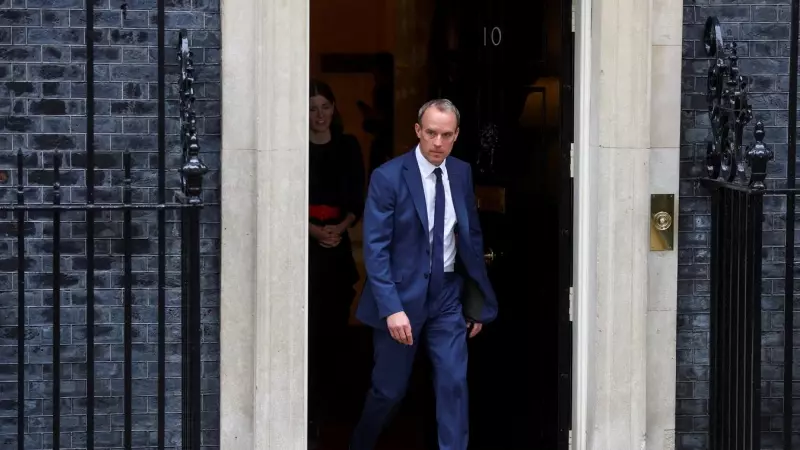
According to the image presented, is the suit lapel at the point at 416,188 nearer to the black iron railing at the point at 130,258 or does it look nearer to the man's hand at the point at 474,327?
the man's hand at the point at 474,327

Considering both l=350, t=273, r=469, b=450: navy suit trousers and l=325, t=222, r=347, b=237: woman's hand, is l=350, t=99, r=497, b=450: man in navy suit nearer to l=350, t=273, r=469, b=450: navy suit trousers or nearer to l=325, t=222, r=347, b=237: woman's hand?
l=350, t=273, r=469, b=450: navy suit trousers

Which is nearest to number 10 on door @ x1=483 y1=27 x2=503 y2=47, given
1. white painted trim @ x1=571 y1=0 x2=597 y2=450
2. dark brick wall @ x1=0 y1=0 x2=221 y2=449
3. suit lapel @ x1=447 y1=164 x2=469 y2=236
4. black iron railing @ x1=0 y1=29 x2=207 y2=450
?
white painted trim @ x1=571 y1=0 x2=597 y2=450

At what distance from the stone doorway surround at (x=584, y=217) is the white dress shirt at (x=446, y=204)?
54 cm

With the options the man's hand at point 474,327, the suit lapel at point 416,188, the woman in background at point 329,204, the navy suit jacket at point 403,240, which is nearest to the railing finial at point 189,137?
the navy suit jacket at point 403,240

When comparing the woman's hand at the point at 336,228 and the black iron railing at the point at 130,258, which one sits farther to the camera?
the woman's hand at the point at 336,228

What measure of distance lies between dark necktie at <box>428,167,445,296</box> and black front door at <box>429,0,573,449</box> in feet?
2.10

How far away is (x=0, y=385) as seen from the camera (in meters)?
6.30

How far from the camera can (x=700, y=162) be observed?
6516 millimetres

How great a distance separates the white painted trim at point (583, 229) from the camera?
21.3ft

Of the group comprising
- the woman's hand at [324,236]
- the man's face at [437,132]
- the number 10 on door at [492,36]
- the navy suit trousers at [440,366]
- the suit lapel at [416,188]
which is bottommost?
the navy suit trousers at [440,366]

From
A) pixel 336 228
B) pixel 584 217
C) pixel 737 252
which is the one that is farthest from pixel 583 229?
pixel 336 228

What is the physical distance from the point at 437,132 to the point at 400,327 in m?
0.84

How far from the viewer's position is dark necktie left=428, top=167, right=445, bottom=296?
252 inches

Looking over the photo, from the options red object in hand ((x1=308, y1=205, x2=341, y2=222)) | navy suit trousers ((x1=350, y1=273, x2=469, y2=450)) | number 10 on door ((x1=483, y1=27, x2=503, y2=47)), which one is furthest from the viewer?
red object in hand ((x1=308, y1=205, x2=341, y2=222))
